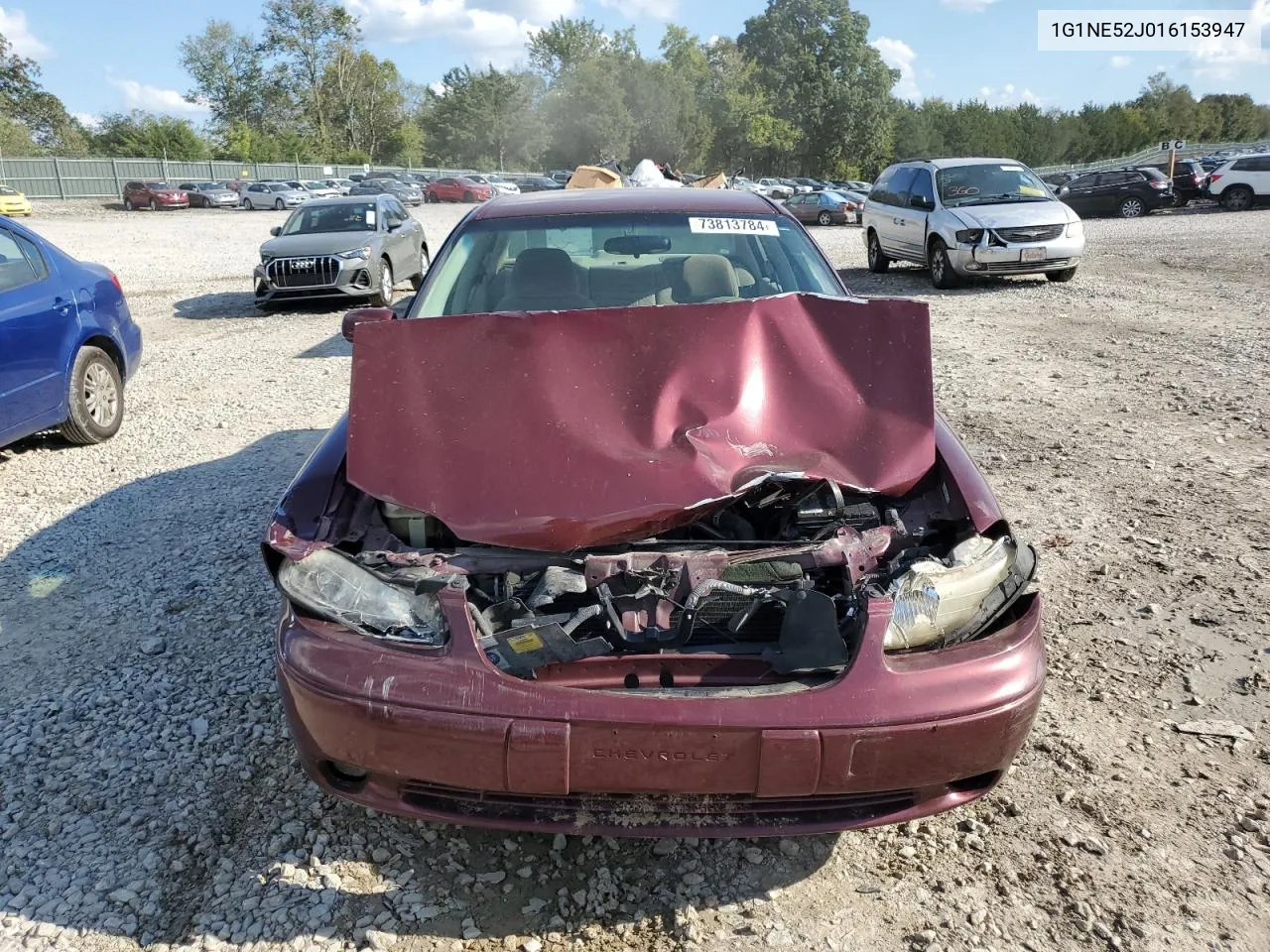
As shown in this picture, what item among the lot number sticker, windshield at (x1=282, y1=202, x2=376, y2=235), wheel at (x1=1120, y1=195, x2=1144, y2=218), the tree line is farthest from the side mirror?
the tree line

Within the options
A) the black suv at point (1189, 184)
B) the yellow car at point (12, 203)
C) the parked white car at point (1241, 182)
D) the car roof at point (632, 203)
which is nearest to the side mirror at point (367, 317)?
the car roof at point (632, 203)

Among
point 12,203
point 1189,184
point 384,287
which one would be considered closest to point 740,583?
point 384,287

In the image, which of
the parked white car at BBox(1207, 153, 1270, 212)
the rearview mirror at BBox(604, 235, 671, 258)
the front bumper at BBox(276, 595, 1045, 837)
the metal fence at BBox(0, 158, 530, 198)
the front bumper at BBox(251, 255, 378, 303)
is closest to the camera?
the front bumper at BBox(276, 595, 1045, 837)

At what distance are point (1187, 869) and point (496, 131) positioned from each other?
294ft

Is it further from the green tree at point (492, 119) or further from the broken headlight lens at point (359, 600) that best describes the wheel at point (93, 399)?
the green tree at point (492, 119)

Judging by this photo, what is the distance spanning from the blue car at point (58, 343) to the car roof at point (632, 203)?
122 inches

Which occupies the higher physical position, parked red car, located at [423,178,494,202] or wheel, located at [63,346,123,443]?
parked red car, located at [423,178,494,202]

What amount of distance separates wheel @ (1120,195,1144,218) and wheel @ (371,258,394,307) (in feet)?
77.0

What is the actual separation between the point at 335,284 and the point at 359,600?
1019 cm

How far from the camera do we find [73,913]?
236 cm

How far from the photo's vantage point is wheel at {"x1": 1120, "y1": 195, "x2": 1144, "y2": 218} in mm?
27094

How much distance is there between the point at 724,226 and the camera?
159 inches

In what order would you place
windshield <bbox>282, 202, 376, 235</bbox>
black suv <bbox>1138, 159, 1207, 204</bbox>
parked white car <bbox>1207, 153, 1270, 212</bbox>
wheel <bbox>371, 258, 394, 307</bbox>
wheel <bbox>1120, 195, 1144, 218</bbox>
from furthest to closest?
1. black suv <bbox>1138, 159, 1207, 204</bbox>
2. wheel <bbox>1120, 195, 1144, 218</bbox>
3. parked white car <bbox>1207, 153, 1270, 212</bbox>
4. windshield <bbox>282, 202, 376, 235</bbox>
5. wheel <bbox>371, 258, 394, 307</bbox>

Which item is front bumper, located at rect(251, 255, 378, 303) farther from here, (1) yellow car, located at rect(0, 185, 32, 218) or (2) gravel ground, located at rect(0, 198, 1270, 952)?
(1) yellow car, located at rect(0, 185, 32, 218)
